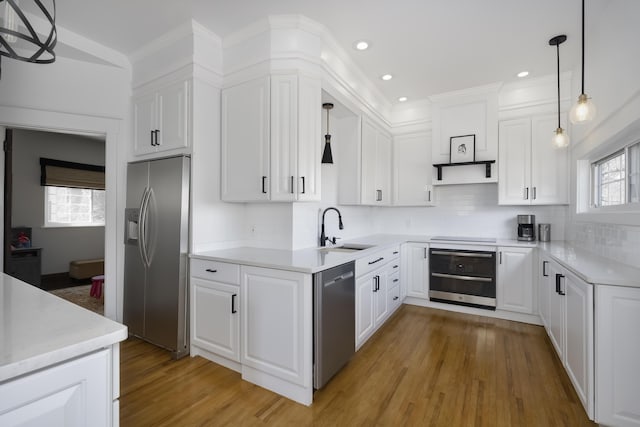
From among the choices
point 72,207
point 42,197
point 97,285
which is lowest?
point 97,285

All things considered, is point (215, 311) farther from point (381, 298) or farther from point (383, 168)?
point (383, 168)

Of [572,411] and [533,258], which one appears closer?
[572,411]

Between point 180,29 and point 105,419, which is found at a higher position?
point 180,29

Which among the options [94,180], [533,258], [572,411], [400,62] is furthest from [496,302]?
[94,180]

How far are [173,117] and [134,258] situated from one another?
54.4 inches

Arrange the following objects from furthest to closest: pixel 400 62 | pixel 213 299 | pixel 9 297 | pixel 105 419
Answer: pixel 400 62, pixel 213 299, pixel 9 297, pixel 105 419

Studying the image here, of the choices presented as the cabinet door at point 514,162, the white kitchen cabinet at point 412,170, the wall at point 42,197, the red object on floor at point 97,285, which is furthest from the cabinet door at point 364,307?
the wall at point 42,197

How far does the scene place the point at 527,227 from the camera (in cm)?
347

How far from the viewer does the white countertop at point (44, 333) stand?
0.71 m

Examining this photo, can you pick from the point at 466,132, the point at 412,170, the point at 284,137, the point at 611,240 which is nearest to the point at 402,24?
the point at 284,137

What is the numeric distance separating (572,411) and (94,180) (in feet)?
23.8

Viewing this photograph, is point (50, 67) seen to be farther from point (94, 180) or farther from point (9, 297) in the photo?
point (94, 180)

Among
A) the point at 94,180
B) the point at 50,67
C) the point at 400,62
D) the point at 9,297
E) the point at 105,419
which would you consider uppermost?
the point at 400,62

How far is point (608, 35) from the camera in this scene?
2.18m
